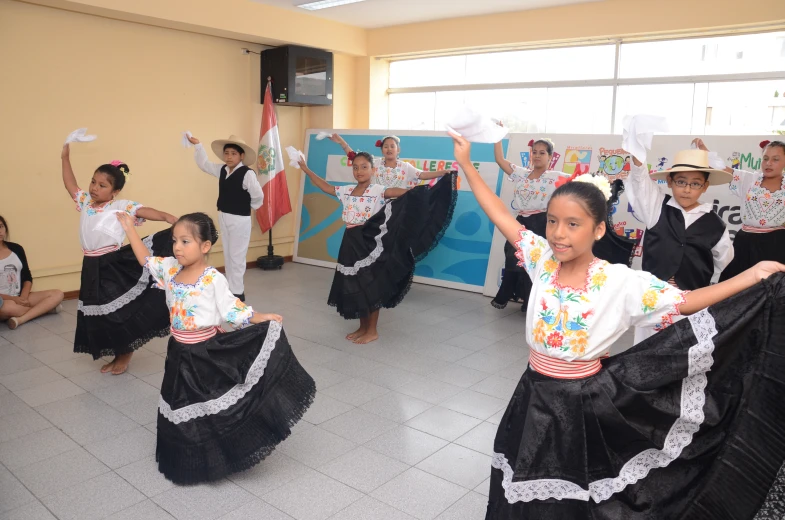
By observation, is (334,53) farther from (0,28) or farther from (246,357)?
(246,357)

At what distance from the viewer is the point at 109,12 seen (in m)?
5.82

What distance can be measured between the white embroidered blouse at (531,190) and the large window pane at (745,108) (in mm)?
1735

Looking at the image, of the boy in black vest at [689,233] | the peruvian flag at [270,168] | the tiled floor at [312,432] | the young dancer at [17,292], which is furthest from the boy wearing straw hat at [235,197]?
the boy in black vest at [689,233]

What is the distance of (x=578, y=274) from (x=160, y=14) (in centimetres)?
539

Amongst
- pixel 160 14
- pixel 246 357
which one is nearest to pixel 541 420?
pixel 246 357

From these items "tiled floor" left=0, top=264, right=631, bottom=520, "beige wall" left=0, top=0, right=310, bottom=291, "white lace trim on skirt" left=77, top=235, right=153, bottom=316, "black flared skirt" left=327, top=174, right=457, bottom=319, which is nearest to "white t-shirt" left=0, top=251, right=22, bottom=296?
"tiled floor" left=0, top=264, right=631, bottom=520

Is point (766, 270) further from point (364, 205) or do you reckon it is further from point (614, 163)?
point (614, 163)

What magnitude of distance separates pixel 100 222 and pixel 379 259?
1.95 meters

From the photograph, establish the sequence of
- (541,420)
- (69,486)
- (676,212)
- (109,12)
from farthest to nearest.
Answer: (109,12)
(676,212)
(69,486)
(541,420)

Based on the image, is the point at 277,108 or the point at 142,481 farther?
the point at 277,108

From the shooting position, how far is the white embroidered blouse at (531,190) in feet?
18.2

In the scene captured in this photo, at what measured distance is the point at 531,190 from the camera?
5613 mm

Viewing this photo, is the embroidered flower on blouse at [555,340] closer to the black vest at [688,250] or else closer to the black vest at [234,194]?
the black vest at [688,250]

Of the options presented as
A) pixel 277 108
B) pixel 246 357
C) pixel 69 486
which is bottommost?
pixel 69 486
